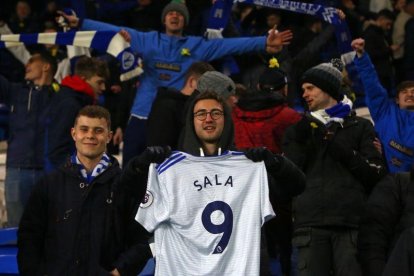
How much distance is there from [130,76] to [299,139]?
3156 millimetres

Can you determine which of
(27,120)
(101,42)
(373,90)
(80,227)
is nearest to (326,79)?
(373,90)

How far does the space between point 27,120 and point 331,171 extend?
9.50 feet

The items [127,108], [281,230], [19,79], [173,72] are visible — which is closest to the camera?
[281,230]

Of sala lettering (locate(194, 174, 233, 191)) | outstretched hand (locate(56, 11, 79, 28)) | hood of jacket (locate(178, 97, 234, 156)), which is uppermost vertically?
outstretched hand (locate(56, 11, 79, 28))

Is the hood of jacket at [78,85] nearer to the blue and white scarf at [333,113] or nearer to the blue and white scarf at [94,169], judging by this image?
the blue and white scarf at [333,113]

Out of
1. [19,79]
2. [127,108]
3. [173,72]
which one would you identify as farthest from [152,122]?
[19,79]

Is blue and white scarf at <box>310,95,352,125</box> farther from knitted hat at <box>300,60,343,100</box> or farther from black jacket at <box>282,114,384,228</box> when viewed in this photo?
knitted hat at <box>300,60,343,100</box>

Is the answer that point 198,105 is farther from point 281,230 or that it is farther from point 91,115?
point 281,230

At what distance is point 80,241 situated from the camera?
23.1ft

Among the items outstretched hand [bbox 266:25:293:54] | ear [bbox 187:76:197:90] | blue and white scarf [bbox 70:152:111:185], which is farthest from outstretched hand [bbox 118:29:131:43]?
blue and white scarf [bbox 70:152:111:185]

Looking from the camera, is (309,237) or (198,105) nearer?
(198,105)

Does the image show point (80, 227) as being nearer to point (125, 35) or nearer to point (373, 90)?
point (373, 90)

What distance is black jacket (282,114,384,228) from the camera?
800cm

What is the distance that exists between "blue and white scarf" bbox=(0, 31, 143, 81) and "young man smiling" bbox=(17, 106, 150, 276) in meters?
3.79
